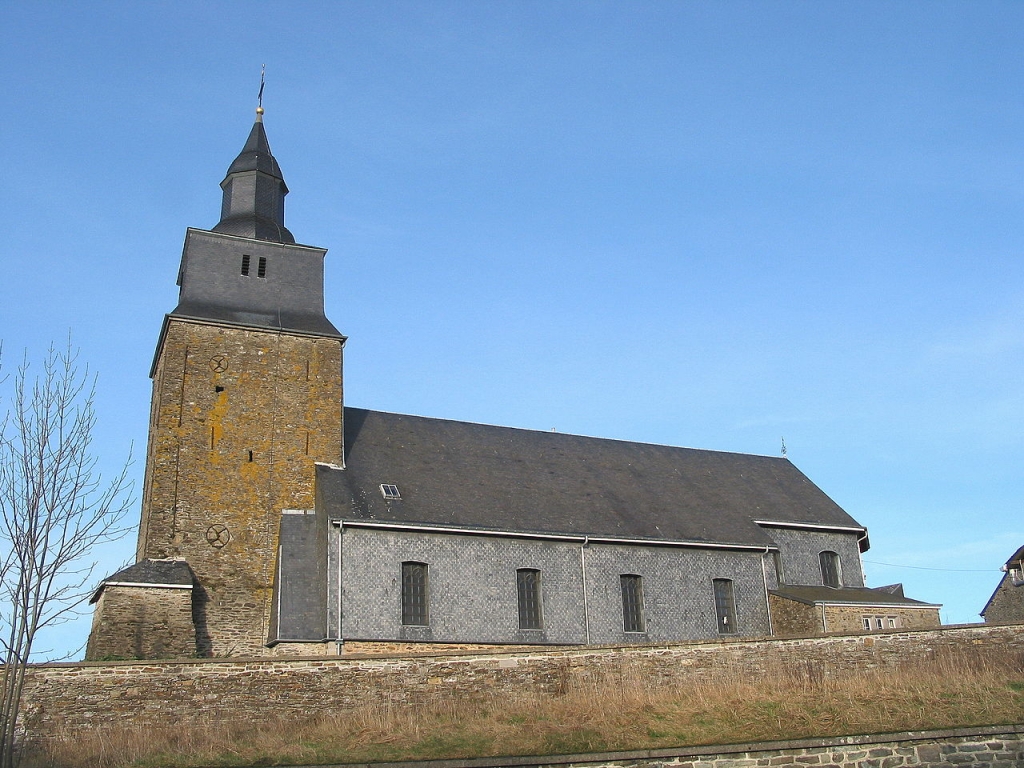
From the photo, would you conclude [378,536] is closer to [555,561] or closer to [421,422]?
[555,561]

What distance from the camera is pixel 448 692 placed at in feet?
60.8

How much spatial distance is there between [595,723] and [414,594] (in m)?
10.3

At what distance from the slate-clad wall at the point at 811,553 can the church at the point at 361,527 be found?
7cm

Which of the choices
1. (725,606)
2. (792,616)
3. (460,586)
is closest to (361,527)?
(460,586)

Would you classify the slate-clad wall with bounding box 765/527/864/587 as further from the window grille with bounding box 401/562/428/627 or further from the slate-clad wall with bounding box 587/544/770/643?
the window grille with bounding box 401/562/428/627

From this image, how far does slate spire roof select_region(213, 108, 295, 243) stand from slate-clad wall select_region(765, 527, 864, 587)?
17993 millimetres

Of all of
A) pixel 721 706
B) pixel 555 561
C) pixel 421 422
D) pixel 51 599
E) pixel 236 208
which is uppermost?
pixel 236 208

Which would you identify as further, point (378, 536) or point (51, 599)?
point (378, 536)

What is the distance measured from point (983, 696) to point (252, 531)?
1709 cm

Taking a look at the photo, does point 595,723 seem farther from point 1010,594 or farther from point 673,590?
point 1010,594

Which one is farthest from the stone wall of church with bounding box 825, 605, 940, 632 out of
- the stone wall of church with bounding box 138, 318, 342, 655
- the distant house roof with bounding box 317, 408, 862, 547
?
the stone wall of church with bounding box 138, 318, 342, 655

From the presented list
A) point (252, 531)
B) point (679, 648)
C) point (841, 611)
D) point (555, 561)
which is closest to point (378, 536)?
point (252, 531)

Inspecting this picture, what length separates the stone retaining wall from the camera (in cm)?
1720

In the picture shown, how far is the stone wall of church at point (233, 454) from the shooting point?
24078 millimetres
